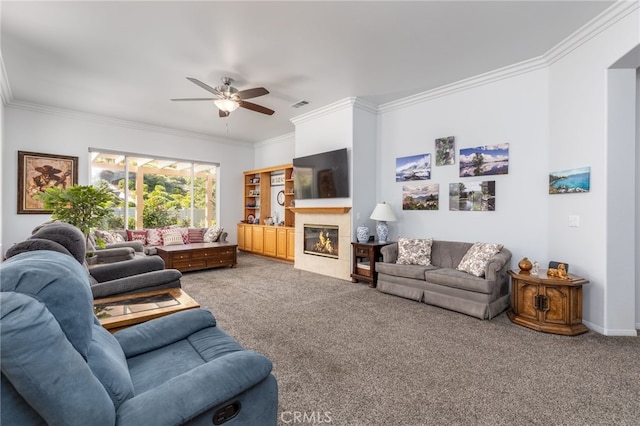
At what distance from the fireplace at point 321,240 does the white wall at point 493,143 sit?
3.63ft

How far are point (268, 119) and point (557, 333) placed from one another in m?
5.74

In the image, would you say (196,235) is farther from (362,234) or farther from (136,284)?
(136,284)

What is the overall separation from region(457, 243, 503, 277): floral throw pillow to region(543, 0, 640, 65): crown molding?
7.80 feet

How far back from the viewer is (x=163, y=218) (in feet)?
23.9

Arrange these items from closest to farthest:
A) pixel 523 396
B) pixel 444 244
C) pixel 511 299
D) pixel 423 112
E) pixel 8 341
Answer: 1. pixel 8 341
2. pixel 523 396
3. pixel 511 299
4. pixel 444 244
5. pixel 423 112

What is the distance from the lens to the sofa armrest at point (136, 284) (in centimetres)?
254

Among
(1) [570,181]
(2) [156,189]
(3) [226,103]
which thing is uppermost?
(3) [226,103]

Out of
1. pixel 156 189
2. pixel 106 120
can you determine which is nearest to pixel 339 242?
pixel 156 189

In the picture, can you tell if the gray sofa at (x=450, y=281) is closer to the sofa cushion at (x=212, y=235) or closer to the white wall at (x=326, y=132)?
the white wall at (x=326, y=132)

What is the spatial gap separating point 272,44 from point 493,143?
3228mm

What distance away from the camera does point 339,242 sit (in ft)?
17.7

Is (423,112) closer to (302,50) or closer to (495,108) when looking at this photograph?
(495,108)

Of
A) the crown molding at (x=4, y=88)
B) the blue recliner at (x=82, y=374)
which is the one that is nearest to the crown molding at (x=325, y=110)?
the crown molding at (x=4, y=88)

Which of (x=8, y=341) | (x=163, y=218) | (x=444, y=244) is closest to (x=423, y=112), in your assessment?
(x=444, y=244)
